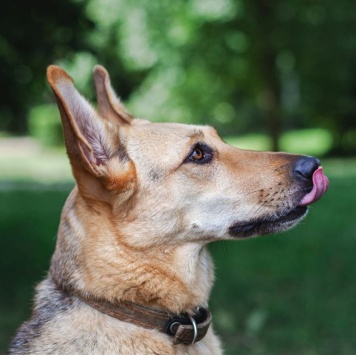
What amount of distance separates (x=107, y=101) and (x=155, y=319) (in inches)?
67.1

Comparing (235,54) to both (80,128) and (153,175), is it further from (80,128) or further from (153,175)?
(80,128)

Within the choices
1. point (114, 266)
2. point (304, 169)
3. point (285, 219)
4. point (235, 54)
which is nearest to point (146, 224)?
point (114, 266)

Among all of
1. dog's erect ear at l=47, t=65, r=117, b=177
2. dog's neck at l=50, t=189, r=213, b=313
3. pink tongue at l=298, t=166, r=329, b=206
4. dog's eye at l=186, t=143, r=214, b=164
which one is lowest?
dog's neck at l=50, t=189, r=213, b=313

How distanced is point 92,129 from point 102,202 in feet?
1.50

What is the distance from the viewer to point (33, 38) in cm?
772

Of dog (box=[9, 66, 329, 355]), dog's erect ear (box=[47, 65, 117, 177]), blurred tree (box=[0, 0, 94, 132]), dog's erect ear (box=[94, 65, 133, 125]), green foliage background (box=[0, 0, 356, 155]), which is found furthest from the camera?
green foliage background (box=[0, 0, 356, 155])

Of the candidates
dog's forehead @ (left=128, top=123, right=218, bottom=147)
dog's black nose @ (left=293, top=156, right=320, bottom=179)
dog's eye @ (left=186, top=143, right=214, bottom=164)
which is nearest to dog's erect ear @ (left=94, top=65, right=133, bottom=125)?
dog's forehead @ (left=128, top=123, right=218, bottom=147)

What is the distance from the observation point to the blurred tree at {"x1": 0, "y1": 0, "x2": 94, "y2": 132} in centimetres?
751

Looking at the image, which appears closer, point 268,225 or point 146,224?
point 146,224

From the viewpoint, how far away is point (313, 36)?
81.5 ft

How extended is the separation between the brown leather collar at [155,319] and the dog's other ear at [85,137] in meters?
0.67

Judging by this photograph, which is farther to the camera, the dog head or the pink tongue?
the pink tongue

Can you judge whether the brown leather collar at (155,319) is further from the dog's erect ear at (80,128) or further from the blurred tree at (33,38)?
the blurred tree at (33,38)

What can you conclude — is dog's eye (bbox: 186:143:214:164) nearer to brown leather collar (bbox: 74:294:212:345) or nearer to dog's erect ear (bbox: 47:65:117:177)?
dog's erect ear (bbox: 47:65:117:177)
